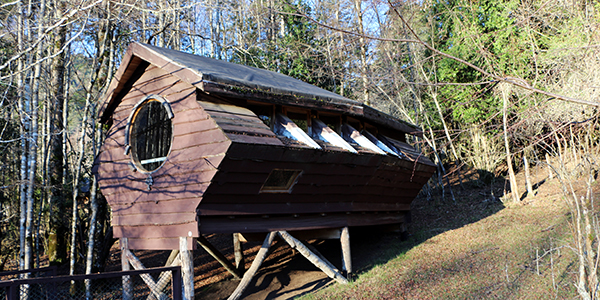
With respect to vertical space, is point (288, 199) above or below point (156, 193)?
below

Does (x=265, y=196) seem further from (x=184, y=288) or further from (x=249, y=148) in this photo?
(x=184, y=288)

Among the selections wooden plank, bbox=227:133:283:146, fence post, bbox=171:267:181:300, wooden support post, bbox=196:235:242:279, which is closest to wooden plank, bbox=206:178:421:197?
wooden plank, bbox=227:133:283:146

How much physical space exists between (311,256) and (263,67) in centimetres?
1234

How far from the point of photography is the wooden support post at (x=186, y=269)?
7.08 m

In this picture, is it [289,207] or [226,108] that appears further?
[289,207]

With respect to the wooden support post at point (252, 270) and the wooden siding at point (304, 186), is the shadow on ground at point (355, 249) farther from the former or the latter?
the wooden siding at point (304, 186)

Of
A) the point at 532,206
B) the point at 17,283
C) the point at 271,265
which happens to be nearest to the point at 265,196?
the point at 17,283

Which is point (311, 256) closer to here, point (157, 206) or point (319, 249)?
point (157, 206)

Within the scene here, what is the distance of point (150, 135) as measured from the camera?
318 inches

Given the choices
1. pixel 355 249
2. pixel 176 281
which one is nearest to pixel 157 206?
pixel 176 281

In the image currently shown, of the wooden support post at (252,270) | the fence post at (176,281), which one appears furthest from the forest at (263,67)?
the wooden support post at (252,270)

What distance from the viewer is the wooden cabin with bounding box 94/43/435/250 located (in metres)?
6.85

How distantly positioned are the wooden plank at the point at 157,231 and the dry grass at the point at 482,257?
309 cm

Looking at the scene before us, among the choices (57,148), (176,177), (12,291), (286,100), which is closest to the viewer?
(12,291)
